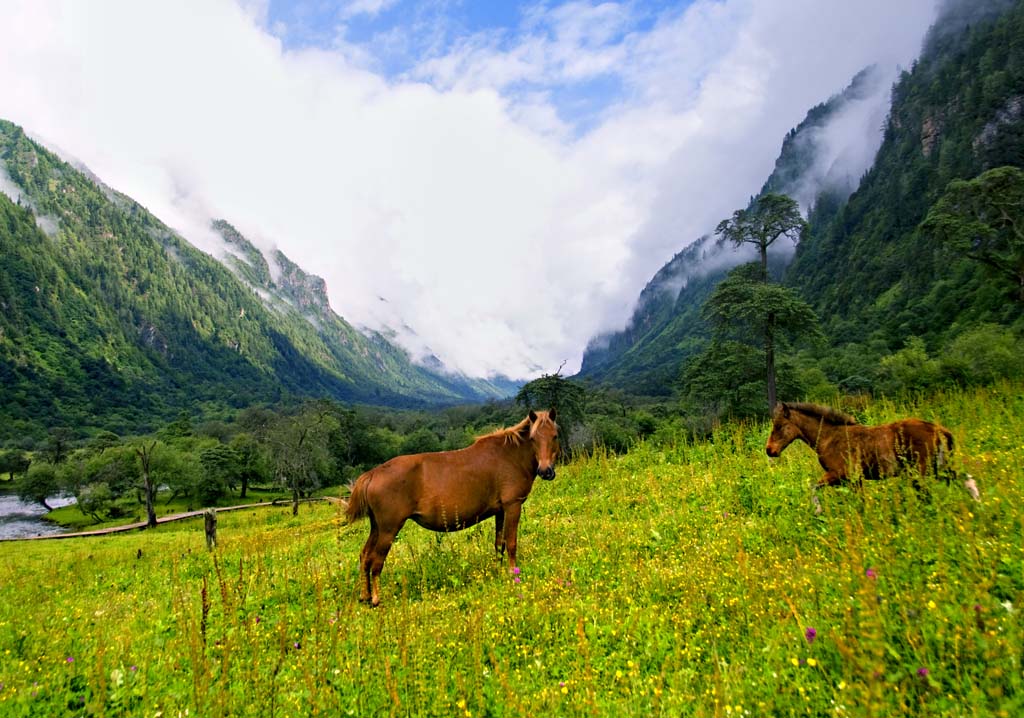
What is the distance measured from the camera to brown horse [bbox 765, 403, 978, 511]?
268 inches

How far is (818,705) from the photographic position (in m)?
3.32

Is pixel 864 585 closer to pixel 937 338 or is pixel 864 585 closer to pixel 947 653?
pixel 947 653

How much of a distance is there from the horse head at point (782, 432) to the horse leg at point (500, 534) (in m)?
5.10

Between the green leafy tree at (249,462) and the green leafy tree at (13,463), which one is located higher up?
the green leafy tree at (13,463)

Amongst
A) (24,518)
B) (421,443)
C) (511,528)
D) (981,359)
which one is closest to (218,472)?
(24,518)

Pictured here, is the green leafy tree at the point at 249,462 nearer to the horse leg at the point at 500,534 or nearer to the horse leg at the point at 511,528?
the horse leg at the point at 500,534

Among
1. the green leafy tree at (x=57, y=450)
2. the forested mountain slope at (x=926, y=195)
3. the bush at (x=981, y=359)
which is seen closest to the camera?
the bush at (x=981, y=359)

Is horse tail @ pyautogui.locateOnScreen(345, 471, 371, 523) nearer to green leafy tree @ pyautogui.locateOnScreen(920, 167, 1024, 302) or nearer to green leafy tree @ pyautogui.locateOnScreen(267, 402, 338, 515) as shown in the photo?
green leafy tree @ pyautogui.locateOnScreen(920, 167, 1024, 302)

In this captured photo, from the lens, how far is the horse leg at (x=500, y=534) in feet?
27.5

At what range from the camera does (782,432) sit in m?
8.66

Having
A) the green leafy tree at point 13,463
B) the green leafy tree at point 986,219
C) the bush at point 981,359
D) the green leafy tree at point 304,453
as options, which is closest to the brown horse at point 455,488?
the green leafy tree at point 986,219

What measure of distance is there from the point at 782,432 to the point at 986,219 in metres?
37.9

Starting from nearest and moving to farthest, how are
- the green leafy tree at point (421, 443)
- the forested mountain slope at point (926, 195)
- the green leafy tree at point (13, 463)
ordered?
the forested mountain slope at point (926, 195), the green leafy tree at point (421, 443), the green leafy tree at point (13, 463)

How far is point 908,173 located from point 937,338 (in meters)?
102
